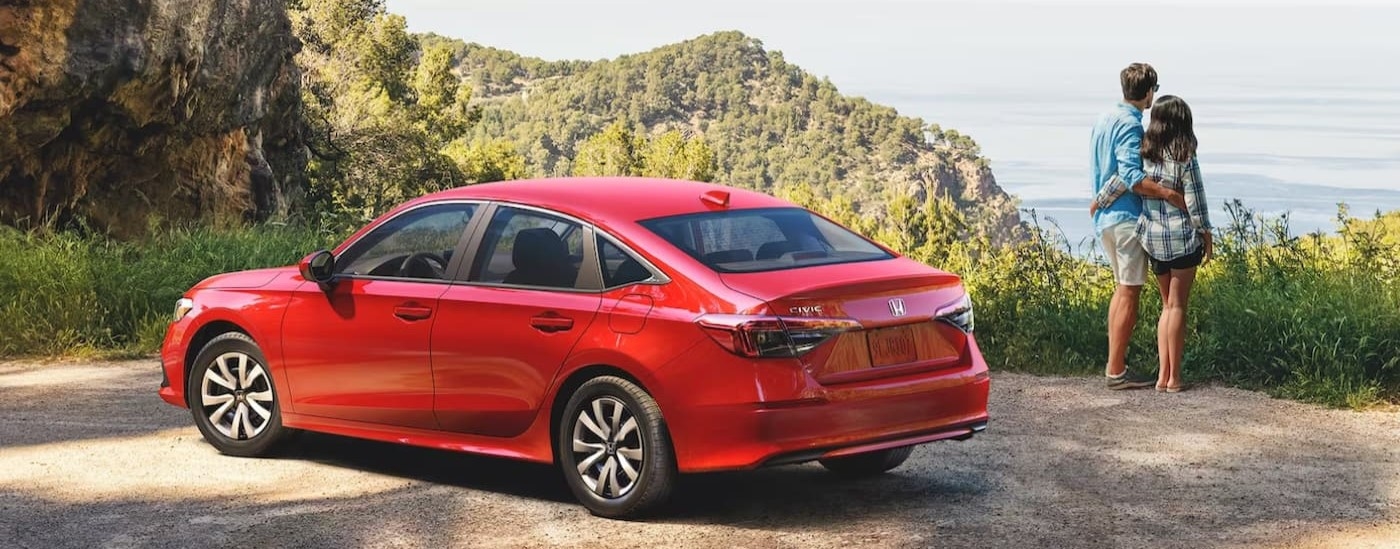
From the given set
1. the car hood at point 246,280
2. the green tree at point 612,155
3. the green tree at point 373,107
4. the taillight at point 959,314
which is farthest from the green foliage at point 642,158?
the taillight at point 959,314

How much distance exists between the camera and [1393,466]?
8.59 m

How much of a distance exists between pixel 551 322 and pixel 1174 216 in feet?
15.9

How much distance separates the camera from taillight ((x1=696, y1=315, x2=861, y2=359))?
6.88 m

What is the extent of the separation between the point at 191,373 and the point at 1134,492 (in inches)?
186

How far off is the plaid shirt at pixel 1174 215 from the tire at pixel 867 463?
3125 millimetres

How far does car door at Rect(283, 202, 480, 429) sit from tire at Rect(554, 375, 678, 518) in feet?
3.10

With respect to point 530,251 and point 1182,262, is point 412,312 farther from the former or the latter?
point 1182,262

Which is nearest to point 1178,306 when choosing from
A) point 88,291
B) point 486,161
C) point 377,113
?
point 88,291

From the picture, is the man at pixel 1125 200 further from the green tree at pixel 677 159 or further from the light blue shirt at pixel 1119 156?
the green tree at pixel 677 159

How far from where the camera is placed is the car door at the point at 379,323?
8117 mm

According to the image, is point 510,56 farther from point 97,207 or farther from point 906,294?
point 906,294

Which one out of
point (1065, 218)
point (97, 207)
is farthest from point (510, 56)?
point (1065, 218)

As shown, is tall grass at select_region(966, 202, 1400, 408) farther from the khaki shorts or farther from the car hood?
the car hood

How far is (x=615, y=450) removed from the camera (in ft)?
24.0
